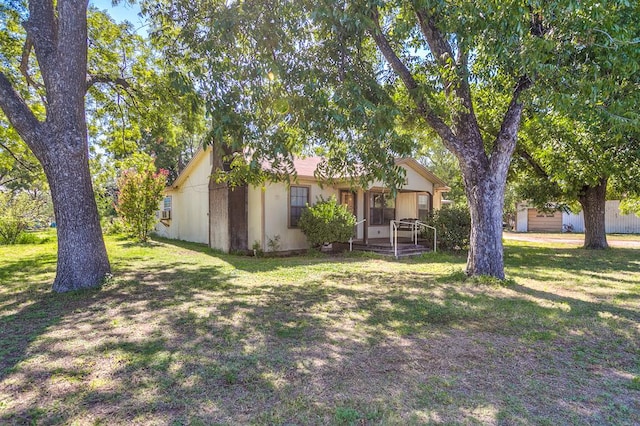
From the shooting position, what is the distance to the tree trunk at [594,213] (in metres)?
13.6

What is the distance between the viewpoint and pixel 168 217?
19.0 m

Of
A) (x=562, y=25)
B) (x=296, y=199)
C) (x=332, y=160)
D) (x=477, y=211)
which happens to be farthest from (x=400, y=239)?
(x=562, y=25)

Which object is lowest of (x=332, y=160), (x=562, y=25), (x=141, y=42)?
(x=332, y=160)

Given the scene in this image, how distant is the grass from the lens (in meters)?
2.69

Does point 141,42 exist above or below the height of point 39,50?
above

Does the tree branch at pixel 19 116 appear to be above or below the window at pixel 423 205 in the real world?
above

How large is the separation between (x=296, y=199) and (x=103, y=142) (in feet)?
21.5

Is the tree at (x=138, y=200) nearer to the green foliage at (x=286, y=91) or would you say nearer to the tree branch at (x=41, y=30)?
the tree branch at (x=41, y=30)

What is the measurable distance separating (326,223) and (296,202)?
65.9 inches

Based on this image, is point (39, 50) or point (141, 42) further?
point (141, 42)

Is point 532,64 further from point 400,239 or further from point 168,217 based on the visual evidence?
point 168,217

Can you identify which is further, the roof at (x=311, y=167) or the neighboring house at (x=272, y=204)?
the roof at (x=311, y=167)

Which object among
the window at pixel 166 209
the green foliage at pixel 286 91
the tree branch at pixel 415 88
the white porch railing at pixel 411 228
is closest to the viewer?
the green foliage at pixel 286 91

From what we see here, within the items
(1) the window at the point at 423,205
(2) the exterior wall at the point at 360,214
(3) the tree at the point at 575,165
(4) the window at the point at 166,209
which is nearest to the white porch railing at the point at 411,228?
(2) the exterior wall at the point at 360,214
